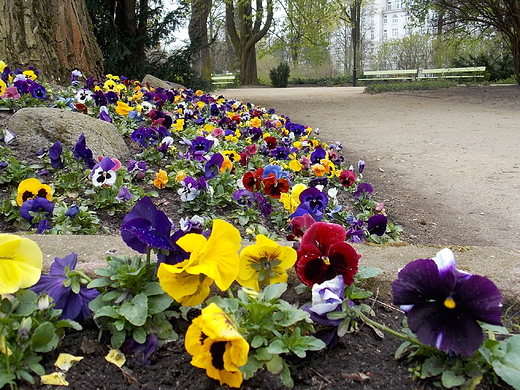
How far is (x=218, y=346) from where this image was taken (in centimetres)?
91

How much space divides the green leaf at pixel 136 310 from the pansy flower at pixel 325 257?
1.24ft

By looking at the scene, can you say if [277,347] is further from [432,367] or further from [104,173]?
[104,173]

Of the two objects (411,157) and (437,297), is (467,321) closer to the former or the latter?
(437,297)

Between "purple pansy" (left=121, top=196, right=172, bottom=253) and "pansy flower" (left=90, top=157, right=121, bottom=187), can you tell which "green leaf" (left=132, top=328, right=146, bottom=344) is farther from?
"pansy flower" (left=90, top=157, right=121, bottom=187)

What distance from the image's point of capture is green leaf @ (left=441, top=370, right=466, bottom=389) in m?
0.91

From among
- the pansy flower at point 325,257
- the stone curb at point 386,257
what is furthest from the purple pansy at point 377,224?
the pansy flower at point 325,257

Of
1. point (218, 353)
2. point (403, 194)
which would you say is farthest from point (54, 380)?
point (403, 194)

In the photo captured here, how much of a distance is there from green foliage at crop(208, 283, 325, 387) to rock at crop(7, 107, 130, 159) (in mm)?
2879

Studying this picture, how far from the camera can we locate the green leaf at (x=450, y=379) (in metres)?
0.91

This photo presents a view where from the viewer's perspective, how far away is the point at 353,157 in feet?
20.7

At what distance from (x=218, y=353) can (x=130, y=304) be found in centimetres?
26

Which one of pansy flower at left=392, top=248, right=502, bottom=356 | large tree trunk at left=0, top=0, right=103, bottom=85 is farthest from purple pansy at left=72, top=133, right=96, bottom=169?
large tree trunk at left=0, top=0, right=103, bottom=85

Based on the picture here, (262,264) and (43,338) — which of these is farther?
(262,264)

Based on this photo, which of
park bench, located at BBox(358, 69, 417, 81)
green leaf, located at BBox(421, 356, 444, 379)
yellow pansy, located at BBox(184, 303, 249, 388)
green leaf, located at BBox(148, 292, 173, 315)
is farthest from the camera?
park bench, located at BBox(358, 69, 417, 81)
